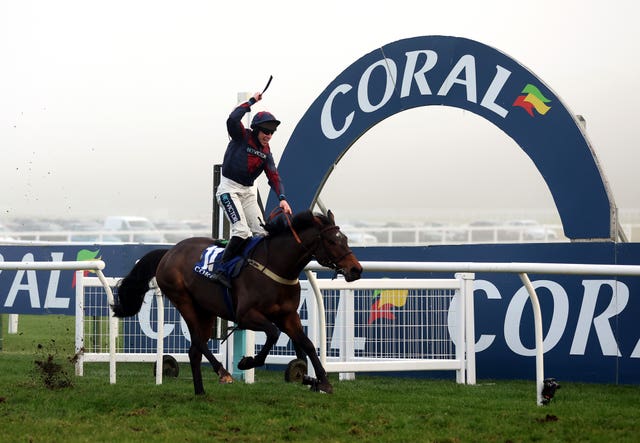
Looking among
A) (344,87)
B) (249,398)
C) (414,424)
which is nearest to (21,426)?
(249,398)

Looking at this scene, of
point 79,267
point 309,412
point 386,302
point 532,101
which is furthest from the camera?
point 532,101

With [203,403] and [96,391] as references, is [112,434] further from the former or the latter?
[96,391]

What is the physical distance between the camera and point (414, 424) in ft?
17.4

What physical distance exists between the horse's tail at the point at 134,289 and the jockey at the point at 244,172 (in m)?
0.85

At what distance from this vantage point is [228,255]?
6777mm

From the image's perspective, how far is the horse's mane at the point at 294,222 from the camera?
21.3ft

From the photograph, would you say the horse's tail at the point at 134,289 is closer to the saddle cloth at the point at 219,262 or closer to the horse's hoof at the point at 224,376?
the saddle cloth at the point at 219,262

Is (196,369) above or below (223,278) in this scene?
below

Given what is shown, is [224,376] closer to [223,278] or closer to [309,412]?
[223,278]

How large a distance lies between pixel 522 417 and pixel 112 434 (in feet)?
7.14

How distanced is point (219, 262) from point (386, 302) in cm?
186

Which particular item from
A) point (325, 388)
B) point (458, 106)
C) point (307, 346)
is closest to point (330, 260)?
point (307, 346)

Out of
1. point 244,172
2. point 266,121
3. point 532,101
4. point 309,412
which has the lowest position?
point 309,412

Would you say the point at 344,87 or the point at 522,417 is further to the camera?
the point at 344,87
